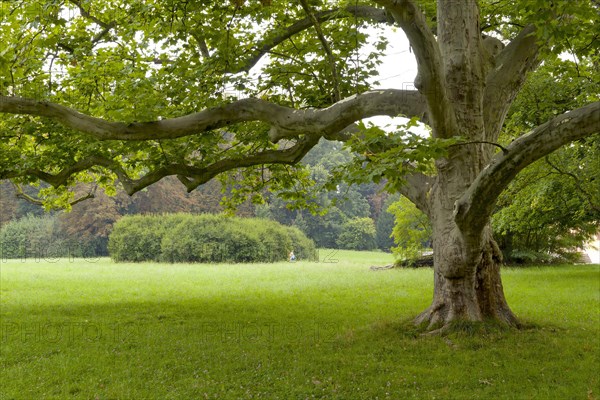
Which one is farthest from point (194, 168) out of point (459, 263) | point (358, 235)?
point (358, 235)

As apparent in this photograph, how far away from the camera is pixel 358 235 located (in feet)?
167

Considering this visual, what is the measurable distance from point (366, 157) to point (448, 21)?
356 centimetres

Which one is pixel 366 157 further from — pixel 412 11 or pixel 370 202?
pixel 370 202

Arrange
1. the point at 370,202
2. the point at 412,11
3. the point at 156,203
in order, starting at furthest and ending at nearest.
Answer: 1. the point at 370,202
2. the point at 156,203
3. the point at 412,11

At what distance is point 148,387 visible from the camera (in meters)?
6.84

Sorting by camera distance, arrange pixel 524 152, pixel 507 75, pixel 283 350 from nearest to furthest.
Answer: pixel 524 152 → pixel 283 350 → pixel 507 75

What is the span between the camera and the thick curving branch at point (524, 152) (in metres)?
5.72

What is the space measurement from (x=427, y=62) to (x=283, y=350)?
16.3 feet

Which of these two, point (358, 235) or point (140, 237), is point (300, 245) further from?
point (358, 235)

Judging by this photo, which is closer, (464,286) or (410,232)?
(464,286)

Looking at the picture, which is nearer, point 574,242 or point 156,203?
point 574,242

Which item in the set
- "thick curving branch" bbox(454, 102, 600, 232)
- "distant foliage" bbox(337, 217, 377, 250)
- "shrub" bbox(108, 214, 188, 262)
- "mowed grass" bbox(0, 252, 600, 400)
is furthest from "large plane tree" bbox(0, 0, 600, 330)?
"distant foliage" bbox(337, 217, 377, 250)

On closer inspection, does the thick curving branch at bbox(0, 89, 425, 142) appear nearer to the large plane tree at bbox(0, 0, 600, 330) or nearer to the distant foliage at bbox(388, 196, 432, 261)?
the large plane tree at bbox(0, 0, 600, 330)

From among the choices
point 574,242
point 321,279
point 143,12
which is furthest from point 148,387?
point 574,242
